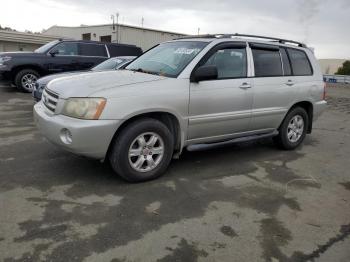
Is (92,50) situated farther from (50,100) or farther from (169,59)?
(50,100)

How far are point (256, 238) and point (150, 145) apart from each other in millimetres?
1679

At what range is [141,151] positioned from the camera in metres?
4.29

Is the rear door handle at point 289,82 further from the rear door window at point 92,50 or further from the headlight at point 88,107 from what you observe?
the rear door window at point 92,50

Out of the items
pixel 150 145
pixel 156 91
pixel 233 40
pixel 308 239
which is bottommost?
pixel 308 239

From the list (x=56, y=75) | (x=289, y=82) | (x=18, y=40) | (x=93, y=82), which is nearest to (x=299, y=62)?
(x=289, y=82)

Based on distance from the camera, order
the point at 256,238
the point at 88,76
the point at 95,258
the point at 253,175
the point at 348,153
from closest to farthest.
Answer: the point at 95,258 < the point at 256,238 < the point at 88,76 < the point at 253,175 < the point at 348,153

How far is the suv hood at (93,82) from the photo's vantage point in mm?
4012

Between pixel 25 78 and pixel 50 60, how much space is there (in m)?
0.98

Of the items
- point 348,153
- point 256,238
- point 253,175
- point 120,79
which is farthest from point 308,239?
point 348,153

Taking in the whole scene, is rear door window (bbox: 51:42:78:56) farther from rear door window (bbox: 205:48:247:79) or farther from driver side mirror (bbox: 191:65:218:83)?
driver side mirror (bbox: 191:65:218:83)

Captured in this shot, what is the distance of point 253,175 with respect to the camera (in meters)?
4.89

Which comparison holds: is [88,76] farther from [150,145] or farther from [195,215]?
[195,215]

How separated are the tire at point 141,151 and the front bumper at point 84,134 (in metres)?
0.16

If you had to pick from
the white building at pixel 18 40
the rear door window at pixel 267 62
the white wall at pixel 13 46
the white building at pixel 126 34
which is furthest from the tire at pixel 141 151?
the white wall at pixel 13 46
